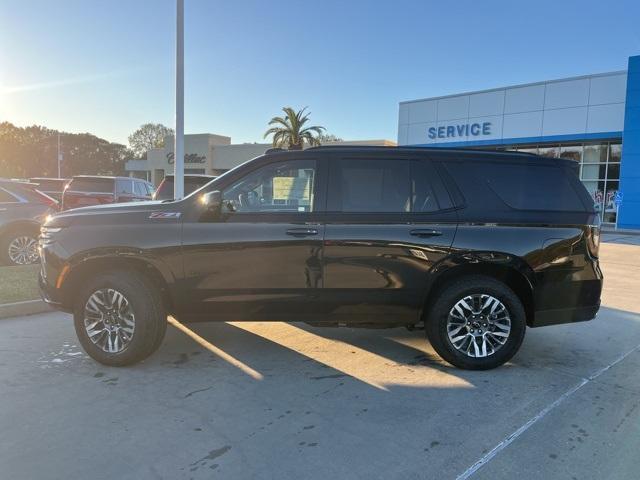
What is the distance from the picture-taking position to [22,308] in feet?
21.1

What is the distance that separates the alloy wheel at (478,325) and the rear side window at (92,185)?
35.8 feet

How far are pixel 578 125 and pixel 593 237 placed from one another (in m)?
24.7

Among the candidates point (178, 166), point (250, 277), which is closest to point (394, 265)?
point (250, 277)

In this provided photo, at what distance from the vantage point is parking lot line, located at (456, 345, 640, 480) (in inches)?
119

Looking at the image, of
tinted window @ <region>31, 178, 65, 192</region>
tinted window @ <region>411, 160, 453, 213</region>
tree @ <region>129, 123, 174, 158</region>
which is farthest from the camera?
tree @ <region>129, 123, 174, 158</region>

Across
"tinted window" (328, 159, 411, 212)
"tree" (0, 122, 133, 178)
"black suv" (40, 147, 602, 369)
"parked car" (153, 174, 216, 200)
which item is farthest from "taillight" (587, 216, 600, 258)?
"tree" (0, 122, 133, 178)

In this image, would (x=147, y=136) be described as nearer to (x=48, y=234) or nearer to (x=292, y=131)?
(x=292, y=131)

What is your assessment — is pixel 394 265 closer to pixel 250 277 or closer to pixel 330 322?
pixel 330 322

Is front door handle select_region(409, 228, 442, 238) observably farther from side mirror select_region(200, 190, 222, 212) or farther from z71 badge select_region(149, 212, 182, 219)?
z71 badge select_region(149, 212, 182, 219)

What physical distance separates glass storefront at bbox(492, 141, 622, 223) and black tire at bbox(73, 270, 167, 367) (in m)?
26.9

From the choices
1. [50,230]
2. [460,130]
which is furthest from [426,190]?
[460,130]

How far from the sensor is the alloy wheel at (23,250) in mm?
9156

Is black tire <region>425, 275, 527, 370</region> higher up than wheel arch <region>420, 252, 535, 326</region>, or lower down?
lower down

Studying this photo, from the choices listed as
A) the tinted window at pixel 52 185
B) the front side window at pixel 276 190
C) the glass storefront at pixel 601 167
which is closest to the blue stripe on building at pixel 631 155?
the glass storefront at pixel 601 167
